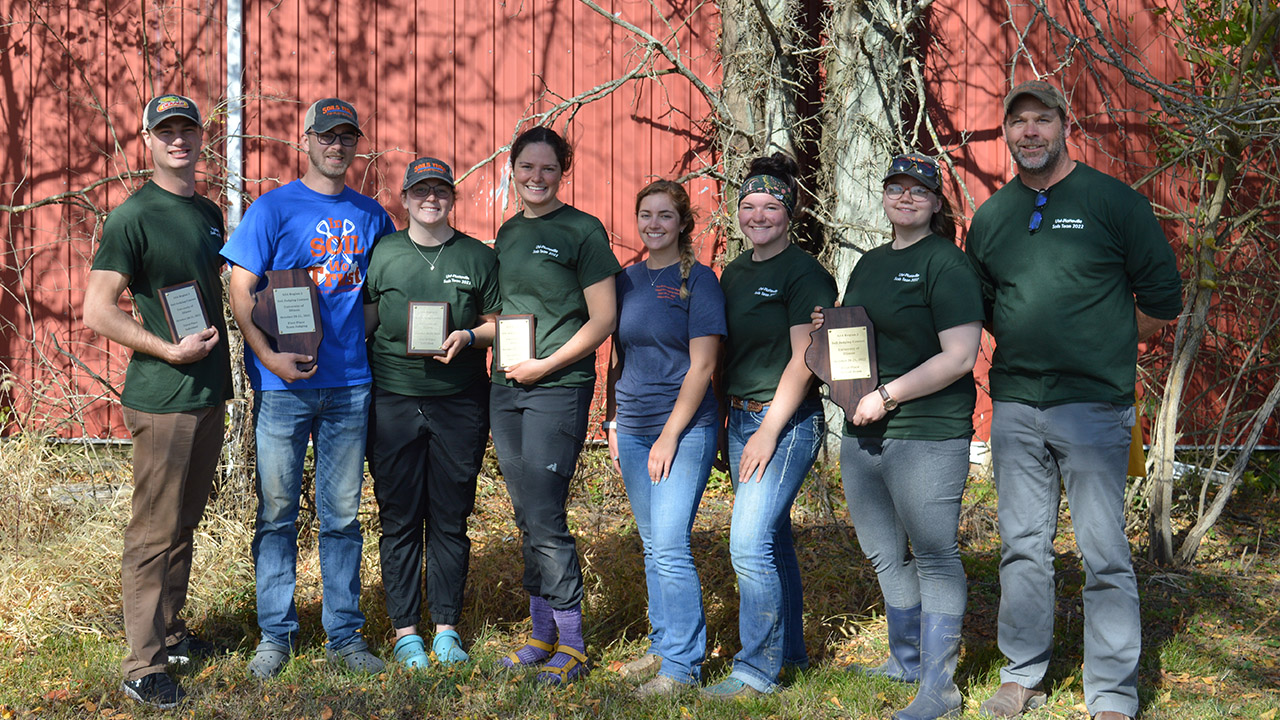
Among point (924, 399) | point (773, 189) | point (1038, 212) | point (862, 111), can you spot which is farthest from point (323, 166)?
point (862, 111)

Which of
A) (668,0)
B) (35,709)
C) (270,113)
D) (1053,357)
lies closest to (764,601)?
(1053,357)

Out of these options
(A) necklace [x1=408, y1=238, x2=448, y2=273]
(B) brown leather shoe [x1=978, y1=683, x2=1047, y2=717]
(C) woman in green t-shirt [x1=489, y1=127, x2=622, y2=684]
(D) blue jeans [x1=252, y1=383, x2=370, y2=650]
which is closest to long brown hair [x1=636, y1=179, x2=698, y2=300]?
(C) woman in green t-shirt [x1=489, y1=127, x2=622, y2=684]

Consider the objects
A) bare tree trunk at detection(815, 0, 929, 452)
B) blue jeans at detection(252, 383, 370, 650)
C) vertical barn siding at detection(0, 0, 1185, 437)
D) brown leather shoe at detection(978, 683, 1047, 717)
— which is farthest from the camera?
vertical barn siding at detection(0, 0, 1185, 437)

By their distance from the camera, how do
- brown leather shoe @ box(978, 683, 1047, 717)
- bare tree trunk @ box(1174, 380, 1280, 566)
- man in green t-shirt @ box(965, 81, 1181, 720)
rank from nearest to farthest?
man in green t-shirt @ box(965, 81, 1181, 720) → brown leather shoe @ box(978, 683, 1047, 717) → bare tree trunk @ box(1174, 380, 1280, 566)

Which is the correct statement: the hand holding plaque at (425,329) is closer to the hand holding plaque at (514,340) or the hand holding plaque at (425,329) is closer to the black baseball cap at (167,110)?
the hand holding plaque at (514,340)

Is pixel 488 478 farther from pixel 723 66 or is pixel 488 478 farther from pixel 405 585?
pixel 723 66

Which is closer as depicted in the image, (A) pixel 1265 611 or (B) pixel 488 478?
(A) pixel 1265 611

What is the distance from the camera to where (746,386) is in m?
3.76

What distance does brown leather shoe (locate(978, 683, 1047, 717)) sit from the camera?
143 inches

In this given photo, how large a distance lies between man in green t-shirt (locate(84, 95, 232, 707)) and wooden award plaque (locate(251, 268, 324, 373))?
8.0 inches

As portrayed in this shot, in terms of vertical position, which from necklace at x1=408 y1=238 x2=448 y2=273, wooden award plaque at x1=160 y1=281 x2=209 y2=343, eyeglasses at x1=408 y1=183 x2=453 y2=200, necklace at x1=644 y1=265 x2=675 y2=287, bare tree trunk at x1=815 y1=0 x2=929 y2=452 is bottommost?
wooden award plaque at x1=160 y1=281 x2=209 y2=343

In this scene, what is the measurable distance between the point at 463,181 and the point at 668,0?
200cm

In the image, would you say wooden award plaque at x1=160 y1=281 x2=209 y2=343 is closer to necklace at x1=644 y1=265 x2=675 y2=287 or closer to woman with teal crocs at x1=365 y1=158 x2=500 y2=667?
woman with teal crocs at x1=365 y1=158 x2=500 y2=667

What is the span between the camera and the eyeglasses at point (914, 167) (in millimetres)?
3539
